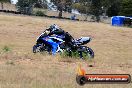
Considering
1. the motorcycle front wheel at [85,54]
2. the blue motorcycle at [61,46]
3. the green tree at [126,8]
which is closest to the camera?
the motorcycle front wheel at [85,54]

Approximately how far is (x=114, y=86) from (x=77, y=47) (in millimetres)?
8111

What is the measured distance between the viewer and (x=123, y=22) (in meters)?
71.8

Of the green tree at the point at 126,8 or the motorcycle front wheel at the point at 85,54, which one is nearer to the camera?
the motorcycle front wheel at the point at 85,54

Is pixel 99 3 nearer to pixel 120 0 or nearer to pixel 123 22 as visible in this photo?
pixel 120 0

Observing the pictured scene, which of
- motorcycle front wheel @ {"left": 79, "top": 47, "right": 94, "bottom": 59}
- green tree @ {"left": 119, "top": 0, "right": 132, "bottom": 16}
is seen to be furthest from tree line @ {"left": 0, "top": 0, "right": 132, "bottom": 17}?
motorcycle front wheel @ {"left": 79, "top": 47, "right": 94, "bottom": 59}

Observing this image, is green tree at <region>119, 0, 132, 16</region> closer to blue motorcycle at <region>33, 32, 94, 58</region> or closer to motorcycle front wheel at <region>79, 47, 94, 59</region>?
blue motorcycle at <region>33, 32, 94, 58</region>

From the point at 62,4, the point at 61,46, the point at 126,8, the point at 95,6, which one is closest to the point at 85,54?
the point at 61,46

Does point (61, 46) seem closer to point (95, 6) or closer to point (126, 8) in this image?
point (126, 8)

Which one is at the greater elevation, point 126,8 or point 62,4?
point 62,4

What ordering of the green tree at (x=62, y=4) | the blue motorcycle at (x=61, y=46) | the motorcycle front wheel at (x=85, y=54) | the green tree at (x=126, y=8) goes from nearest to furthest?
the motorcycle front wheel at (x=85, y=54) → the blue motorcycle at (x=61, y=46) → the green tree at (x=126, y=8) → the green tree at (x=62, y=4)

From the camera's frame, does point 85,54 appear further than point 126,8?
No

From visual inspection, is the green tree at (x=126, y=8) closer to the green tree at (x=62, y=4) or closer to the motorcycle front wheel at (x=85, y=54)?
the green tree at (x=62, y=4)

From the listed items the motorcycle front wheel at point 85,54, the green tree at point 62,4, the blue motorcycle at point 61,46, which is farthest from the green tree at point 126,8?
the motorcycle front wheel at point 85,54

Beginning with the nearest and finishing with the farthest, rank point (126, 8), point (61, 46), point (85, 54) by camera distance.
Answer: point (85, 54), point (61, 46), point (126, 8)
